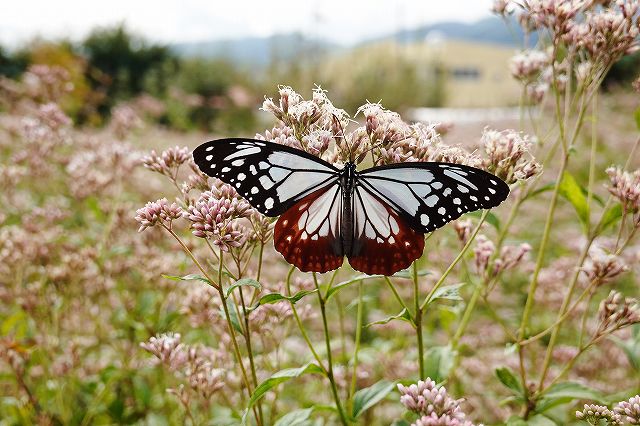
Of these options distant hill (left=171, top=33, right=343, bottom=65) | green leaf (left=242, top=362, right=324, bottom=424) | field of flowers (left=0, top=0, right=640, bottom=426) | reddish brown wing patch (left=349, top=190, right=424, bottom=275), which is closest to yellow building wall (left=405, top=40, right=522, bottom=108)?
distant hill (left=171, top=33, right=343, bottom=65)

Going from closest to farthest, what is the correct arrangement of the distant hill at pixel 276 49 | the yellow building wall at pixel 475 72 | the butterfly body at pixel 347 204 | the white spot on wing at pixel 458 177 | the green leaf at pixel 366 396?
the white spot on wing at pixel 458 177 < the butterfly body at pixel 347 204 < the green leaf at pixel 366 396 < the distant hill at pixel 276 49 < the yellow building wall at pixel 475 72

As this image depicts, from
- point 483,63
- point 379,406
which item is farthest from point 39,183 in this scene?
point 483,63

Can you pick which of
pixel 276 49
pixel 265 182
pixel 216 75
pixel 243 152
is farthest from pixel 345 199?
pixel 276 49

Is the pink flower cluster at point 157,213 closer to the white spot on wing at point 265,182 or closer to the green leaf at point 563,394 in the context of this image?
the white spot on wing at point 265,182

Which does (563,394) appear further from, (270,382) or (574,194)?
(270,382)

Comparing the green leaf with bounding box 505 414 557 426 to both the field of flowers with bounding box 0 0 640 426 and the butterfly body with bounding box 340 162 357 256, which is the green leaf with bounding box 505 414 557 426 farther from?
the butterfly body with bounding box 340 162 357 256

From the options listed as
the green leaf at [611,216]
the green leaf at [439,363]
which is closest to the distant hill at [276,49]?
the green leaf at [611,216]
